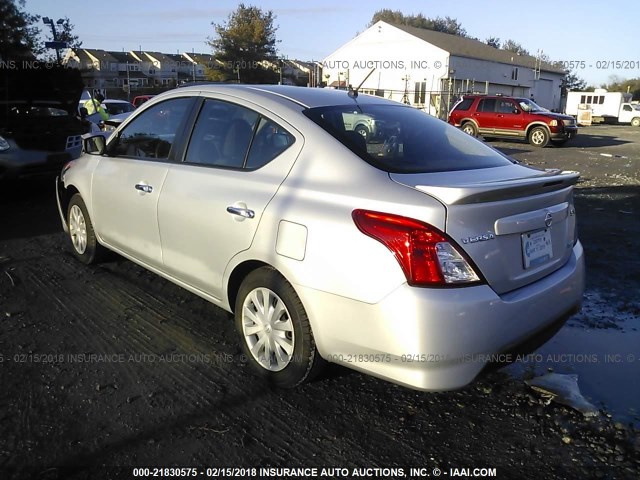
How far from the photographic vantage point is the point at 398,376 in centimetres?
250

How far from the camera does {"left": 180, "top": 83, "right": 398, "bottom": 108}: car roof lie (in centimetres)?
332

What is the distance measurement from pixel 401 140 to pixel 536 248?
0.99 meters

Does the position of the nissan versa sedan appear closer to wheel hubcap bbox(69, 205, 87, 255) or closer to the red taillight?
the red taillight

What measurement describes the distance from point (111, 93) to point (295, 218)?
47859 millimetres

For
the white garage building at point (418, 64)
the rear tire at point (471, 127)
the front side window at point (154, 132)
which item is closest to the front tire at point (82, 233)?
the front side window at point (154, 132)

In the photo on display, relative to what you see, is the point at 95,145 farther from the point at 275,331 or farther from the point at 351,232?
→ the point at 351,232

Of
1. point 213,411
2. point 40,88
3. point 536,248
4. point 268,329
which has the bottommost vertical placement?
point 213,411

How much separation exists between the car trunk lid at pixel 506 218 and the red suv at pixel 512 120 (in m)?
18.6

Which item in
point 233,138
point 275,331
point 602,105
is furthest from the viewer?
point 602,105

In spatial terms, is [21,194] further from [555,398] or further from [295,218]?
[555,398]

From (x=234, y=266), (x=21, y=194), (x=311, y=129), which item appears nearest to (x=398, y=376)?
(x=234, y=266)

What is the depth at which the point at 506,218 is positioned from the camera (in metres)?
2.54

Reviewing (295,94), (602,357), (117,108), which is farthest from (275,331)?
(117,108)

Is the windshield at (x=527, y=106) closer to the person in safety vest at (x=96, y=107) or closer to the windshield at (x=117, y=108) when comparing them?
the windshield at (x=117, y=108)
